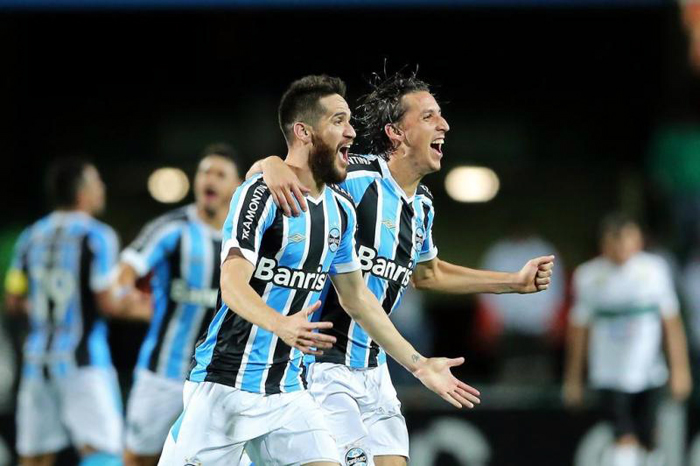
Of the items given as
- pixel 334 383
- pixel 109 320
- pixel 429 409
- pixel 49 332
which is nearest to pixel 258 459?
pixel 334 383

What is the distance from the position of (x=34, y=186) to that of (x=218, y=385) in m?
12.9

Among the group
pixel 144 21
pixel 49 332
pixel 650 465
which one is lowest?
pixel 650 465

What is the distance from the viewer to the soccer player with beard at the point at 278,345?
203 inches

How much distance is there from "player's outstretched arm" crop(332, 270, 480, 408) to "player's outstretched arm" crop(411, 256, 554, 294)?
0.77 metres

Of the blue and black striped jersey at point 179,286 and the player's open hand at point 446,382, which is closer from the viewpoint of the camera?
the player's open hand at point 446,382

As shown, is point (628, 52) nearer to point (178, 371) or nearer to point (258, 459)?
point (178, 371)

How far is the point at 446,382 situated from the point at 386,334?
393 mm

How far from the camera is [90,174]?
8.60 metres

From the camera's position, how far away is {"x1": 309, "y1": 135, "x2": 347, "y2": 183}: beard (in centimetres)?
536

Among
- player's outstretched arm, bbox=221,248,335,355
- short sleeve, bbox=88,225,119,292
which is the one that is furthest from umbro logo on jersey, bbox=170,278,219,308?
player's outstretched arm, bbox=221,248,335,355

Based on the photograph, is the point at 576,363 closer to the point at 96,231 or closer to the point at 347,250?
the point at 96,231

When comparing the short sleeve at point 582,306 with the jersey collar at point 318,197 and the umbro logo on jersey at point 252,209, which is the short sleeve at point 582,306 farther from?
the umbro logo on jersey at point 252,209

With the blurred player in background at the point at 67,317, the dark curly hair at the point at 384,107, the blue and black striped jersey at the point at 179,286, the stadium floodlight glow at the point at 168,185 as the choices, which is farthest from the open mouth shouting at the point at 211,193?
the stadium floodlight glow at the point at 168,185

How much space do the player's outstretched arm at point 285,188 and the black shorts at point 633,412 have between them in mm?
5692
